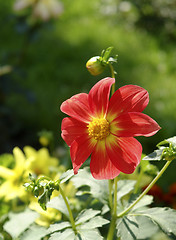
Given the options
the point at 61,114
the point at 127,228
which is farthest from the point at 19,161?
the point at 61,114

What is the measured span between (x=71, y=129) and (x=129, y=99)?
5.5 inches

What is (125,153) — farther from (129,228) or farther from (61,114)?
(61,114)

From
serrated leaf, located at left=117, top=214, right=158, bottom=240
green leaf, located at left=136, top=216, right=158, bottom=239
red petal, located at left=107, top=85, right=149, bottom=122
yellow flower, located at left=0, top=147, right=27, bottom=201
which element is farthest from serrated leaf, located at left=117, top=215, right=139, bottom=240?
yellow flower, located at left=0, top=147, right=27, bottom=201

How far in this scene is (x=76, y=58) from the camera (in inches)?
127

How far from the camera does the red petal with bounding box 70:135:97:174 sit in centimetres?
80

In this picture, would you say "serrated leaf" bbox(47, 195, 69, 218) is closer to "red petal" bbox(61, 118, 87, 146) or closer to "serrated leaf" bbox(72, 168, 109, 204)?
"serrated leaf" bbox(72, 168, 109, 204)

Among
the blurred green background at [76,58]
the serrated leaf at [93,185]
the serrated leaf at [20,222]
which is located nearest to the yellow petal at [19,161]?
the serrated leaf at [20,222]

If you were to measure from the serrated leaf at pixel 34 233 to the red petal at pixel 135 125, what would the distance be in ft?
0.96

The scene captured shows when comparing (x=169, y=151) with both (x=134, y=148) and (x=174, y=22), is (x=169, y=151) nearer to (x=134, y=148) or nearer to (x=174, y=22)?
(x=134, y=148)

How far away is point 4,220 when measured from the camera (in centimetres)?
110

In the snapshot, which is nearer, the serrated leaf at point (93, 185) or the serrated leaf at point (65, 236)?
the serrated leaf at point (65, 236)

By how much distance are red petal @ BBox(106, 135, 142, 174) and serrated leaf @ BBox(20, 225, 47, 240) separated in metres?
0.25

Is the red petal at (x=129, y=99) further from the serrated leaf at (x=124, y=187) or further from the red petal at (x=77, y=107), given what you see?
the serrated leaf at (x=124, y=187)

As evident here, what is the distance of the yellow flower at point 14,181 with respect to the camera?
1.17 m
